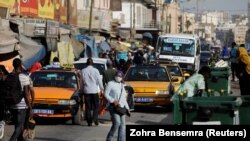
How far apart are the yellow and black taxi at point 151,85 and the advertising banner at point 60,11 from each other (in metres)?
15.3

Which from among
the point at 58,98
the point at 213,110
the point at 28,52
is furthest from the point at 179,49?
the point at 213,110

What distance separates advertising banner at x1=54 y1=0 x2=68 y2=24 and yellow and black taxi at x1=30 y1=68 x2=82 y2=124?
18.7 meters

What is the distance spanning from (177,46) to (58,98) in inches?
950

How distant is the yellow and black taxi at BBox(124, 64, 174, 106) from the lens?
71.4 ft

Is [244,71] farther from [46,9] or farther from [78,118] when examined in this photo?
[46,9]

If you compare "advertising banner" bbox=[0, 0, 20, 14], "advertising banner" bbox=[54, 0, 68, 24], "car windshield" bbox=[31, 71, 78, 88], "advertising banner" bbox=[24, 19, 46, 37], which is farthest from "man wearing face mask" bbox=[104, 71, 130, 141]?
"advertising banner" bbox=[54, 0, 68, 24]

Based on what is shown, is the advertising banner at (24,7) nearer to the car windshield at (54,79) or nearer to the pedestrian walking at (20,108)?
the car windshield at (54,79)

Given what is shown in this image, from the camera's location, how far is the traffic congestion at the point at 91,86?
12.4m

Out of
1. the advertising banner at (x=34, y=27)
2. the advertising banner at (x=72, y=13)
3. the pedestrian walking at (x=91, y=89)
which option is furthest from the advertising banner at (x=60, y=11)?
the pedestrian walking at (x=91, y=89)

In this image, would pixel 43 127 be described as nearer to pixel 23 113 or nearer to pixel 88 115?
pixel 88 115

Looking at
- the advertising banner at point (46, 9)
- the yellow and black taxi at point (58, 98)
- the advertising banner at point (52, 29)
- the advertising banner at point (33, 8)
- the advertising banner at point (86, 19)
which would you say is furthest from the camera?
the advertising banner at point (86, 19)

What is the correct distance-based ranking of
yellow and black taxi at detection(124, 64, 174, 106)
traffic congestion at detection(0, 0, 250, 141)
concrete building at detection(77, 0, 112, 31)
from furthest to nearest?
concrete building at detection(77, 0, 112, 31)
yellow and black taxi at detection(124, 64, 174, 106)
traffic congestion at detection(0, 0, 250, 141)

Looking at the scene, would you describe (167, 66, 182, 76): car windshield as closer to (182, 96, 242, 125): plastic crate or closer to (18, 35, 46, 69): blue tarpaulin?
(18, 35, 46, 69): blue tarpaulin

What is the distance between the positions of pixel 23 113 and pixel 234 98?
444 cm
